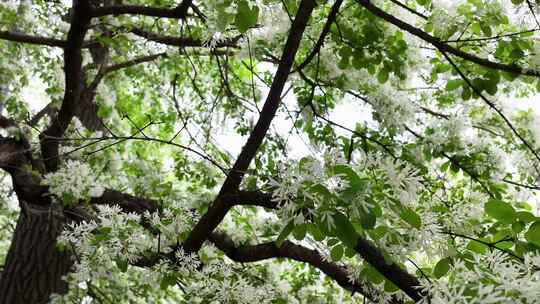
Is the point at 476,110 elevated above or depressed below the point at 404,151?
above

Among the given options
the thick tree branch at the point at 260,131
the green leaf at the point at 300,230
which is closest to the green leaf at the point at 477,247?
the green leaf at the point at 300,230

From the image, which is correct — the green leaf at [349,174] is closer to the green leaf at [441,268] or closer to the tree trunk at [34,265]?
the green leaf at [441,268]

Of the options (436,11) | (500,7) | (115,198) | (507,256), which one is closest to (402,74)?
(436,11)

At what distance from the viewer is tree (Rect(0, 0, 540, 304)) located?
3.56 ft

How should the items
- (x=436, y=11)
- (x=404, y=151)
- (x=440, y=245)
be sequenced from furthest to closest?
(x=404, y=151), (x=436, y=11), (x=440, y=245)

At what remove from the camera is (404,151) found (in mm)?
2518

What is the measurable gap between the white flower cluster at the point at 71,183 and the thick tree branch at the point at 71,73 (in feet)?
0.30

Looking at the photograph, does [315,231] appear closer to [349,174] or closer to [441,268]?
[349,174]

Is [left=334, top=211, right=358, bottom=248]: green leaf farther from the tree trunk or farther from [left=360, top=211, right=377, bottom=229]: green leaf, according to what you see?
the tree trunk

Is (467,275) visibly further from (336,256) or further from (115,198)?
(115,198)

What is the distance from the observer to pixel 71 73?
2.61m

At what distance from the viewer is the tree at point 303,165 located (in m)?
1.08

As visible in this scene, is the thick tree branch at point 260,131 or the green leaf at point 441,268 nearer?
the green leaf at point 441,268

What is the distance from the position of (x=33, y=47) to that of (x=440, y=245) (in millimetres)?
3735
